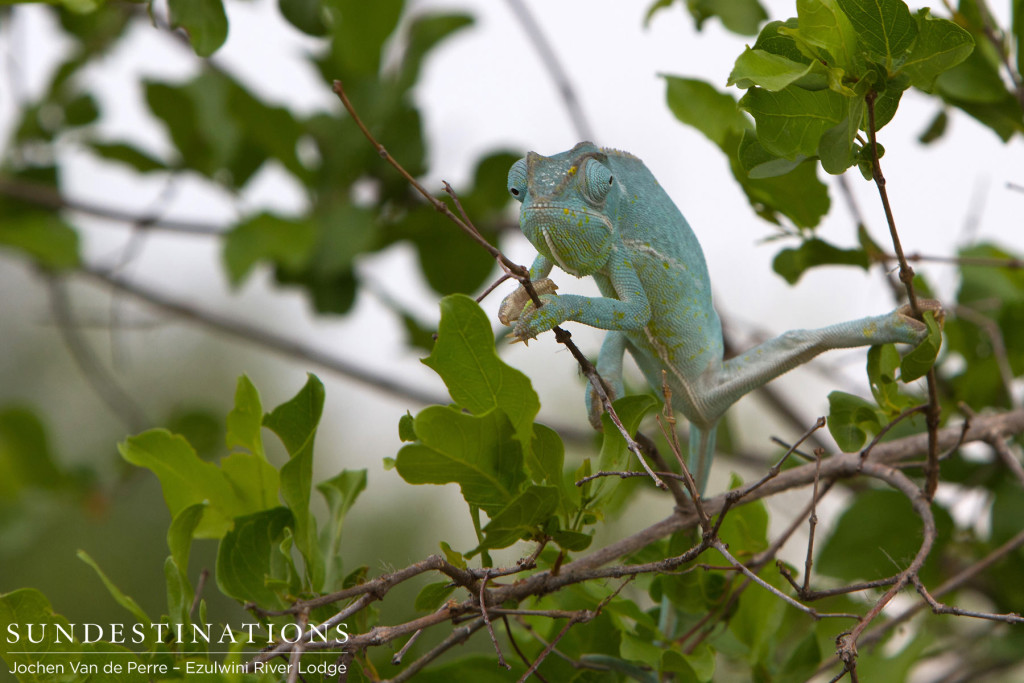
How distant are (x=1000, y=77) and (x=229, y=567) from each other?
166 cm

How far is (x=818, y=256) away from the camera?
4.99 ft

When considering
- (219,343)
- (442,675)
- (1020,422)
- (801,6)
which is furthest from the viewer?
(219,343)

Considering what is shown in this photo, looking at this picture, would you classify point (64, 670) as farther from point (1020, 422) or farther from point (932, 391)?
point (1020, 422)

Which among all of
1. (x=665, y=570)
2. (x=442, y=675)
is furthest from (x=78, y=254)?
(x=665, y=570)

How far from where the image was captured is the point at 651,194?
4.38 feet

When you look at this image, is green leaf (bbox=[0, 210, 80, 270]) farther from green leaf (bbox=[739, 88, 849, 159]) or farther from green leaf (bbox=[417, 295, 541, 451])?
green leaf (bbox=[739, 88, 849, 159])

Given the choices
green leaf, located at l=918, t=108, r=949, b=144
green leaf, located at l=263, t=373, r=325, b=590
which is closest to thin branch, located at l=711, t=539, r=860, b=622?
green leaf, located at l=263, t=373, r=325, b=590

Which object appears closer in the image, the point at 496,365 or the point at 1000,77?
the point at 496,365

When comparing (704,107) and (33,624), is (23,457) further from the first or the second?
(704,107)

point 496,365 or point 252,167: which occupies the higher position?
point 252,167

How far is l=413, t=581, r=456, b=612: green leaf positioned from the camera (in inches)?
46.0

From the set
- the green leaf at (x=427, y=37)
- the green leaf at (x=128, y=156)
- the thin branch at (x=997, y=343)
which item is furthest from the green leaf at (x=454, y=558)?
the green leaf at (x=128, y=156)

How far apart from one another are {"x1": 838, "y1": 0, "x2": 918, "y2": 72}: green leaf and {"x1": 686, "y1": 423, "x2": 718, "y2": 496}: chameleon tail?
0.66 m

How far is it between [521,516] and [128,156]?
91.2 inches
